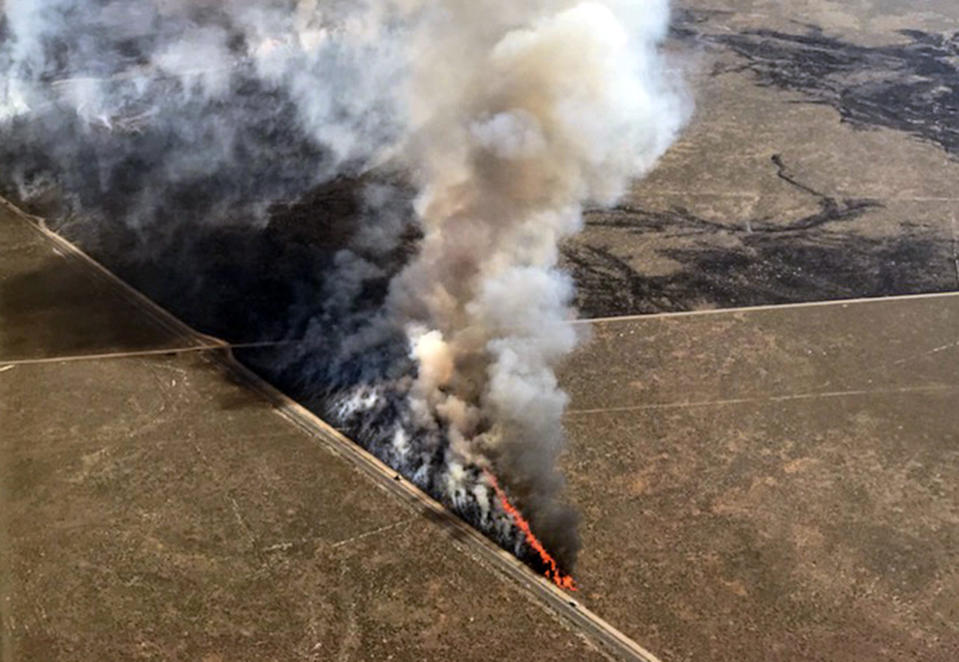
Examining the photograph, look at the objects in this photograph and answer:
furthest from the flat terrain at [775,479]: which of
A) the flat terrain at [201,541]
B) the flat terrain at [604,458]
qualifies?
the flat terrain at [201,541]

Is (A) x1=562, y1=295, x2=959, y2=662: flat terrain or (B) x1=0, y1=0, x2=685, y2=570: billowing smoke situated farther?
(B) x1=0, y1=0, x2=685, y2=570: billowing smoke

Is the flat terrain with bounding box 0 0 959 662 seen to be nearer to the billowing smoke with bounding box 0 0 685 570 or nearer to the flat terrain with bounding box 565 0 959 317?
the flat terrain with bounding box 565 0 959 317

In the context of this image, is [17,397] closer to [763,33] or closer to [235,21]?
[235,21]

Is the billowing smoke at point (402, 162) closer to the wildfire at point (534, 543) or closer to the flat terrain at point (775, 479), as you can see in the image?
the wildfire at point (534, 543)

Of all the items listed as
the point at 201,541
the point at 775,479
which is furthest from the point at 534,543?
the point at 201,541

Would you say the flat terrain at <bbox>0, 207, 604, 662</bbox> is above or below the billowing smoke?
below

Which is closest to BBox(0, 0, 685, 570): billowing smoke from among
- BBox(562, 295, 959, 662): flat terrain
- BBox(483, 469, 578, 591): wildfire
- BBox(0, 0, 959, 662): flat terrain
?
BBox(483, 469, 578, 591): wildfire
